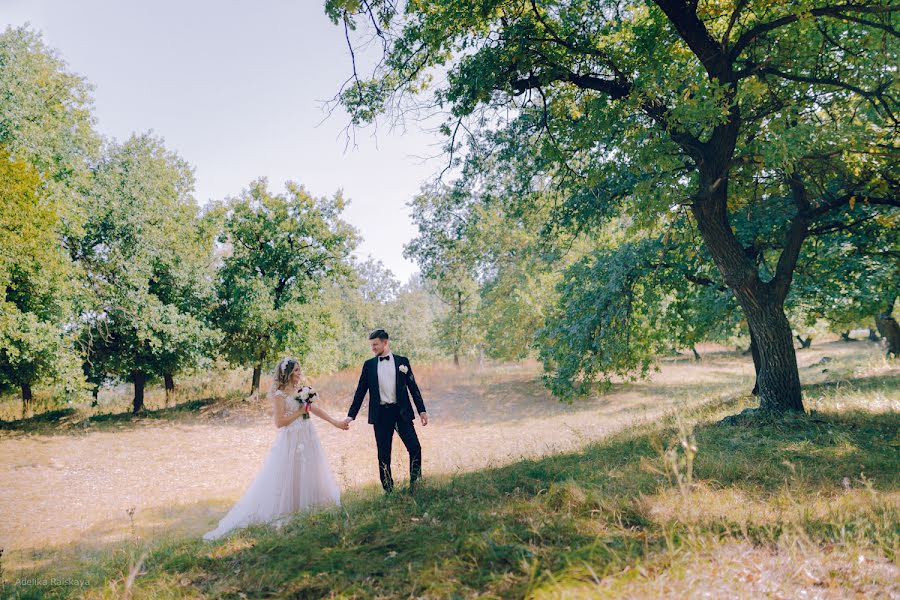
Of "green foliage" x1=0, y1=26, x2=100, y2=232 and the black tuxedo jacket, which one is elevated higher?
"green foliage" x1=0, y1=26, x2=100, y2=232

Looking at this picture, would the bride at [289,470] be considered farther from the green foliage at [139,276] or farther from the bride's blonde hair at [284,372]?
the green foliage at [139,276]

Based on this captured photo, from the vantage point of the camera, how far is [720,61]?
24.0 ft

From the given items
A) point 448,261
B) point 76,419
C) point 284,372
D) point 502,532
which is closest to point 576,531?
point 502,532

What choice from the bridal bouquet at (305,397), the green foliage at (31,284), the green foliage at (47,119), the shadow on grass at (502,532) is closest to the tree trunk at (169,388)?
the green foliage at (31,284)

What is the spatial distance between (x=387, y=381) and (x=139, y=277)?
16.4 m

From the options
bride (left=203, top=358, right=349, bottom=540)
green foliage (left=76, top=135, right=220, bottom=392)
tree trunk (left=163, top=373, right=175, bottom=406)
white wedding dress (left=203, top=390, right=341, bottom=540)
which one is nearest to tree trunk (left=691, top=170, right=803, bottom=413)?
bride (left=203, top=358, right=349, bottom=540)

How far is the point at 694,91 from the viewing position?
716 centimetres

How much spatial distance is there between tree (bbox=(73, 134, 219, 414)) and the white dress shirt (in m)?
15.2

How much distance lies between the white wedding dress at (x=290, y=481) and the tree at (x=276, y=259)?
46.0ft

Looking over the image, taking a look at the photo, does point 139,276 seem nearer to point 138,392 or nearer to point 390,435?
point 138,392

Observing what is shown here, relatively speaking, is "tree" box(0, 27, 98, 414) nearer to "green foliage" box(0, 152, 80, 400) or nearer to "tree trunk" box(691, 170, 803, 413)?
"green foliage" box(0, 152, 80, 400)

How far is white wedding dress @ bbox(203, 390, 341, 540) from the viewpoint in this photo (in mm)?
6418

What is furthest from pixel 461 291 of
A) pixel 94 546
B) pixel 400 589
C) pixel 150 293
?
pixel 400 589

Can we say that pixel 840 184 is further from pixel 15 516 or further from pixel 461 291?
pixel 461 291
